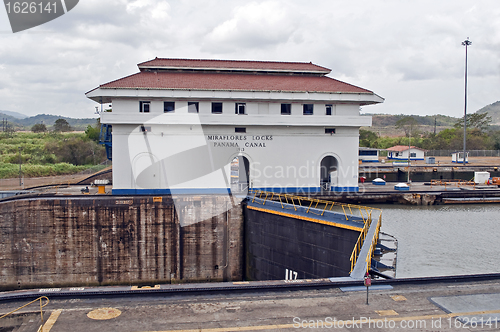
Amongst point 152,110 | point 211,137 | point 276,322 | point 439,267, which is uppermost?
point 152,110

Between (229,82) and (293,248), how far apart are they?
45.1 ft

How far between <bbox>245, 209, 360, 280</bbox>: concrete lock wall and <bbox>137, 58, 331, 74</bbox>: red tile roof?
42.8ft

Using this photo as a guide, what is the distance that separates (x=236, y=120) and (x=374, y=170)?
1173 inches

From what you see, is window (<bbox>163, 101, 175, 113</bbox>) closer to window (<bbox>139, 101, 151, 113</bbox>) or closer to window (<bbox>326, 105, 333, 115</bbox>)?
window (<bbox>139, 101, 151, 113</bbox>)

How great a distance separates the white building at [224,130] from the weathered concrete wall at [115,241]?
215 inches

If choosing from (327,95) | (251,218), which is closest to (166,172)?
(251,218)

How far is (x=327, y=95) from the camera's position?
26891mm

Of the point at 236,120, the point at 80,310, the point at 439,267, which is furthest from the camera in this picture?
the point at 236,120

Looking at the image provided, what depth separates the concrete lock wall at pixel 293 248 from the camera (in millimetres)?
16078

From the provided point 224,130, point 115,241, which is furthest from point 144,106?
point 115,241

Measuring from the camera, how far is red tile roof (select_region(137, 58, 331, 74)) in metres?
29.3

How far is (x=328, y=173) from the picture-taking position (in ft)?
106

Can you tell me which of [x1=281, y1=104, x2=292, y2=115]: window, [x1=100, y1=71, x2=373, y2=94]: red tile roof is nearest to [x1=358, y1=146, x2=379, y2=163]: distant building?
[x1=100, y1=71, x2=373, y2=94]: red tile roof

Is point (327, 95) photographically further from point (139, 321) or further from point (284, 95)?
point (139, 321)
